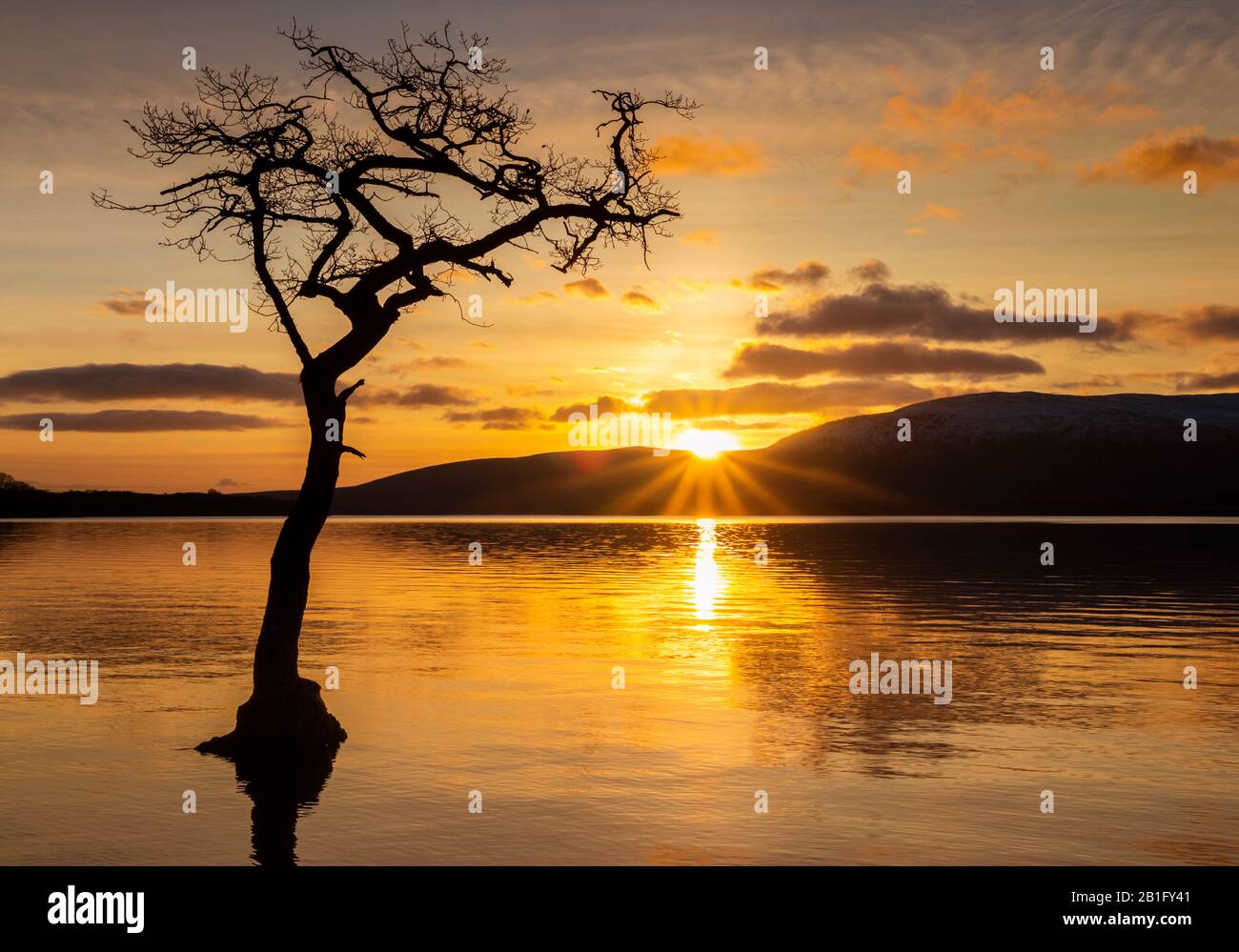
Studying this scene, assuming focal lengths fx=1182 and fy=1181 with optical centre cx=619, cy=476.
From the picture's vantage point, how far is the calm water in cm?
1573

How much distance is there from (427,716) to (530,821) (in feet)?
28.5

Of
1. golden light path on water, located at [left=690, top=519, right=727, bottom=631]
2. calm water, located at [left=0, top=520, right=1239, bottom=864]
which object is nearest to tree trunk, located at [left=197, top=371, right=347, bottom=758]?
calm water, located at [left=0, top=520, right=1239, bottom=864]

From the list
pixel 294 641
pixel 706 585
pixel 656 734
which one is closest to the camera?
pixel 294 641

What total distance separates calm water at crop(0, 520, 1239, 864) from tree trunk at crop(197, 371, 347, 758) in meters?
0.82

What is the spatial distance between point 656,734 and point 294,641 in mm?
7131

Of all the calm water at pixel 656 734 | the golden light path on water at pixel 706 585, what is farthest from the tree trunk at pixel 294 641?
the golden light path on water at pixel 706 585

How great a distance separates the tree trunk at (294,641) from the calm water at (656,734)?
2.69ft

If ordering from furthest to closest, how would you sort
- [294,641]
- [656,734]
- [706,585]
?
[706,585] < [656,734] < [294,641]

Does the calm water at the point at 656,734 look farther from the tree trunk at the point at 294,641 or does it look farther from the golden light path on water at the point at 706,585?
the golden light path on water at the point at 706,585

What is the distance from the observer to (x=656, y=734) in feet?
75.7

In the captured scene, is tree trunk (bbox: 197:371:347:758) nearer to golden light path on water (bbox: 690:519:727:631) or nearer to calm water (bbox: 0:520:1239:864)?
calm water (bbox: 0:520:1239:864)

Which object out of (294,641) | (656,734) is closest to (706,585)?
(656,734)

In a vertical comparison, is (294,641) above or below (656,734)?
above

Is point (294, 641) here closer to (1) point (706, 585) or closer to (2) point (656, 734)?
(2) point (656, 734)
